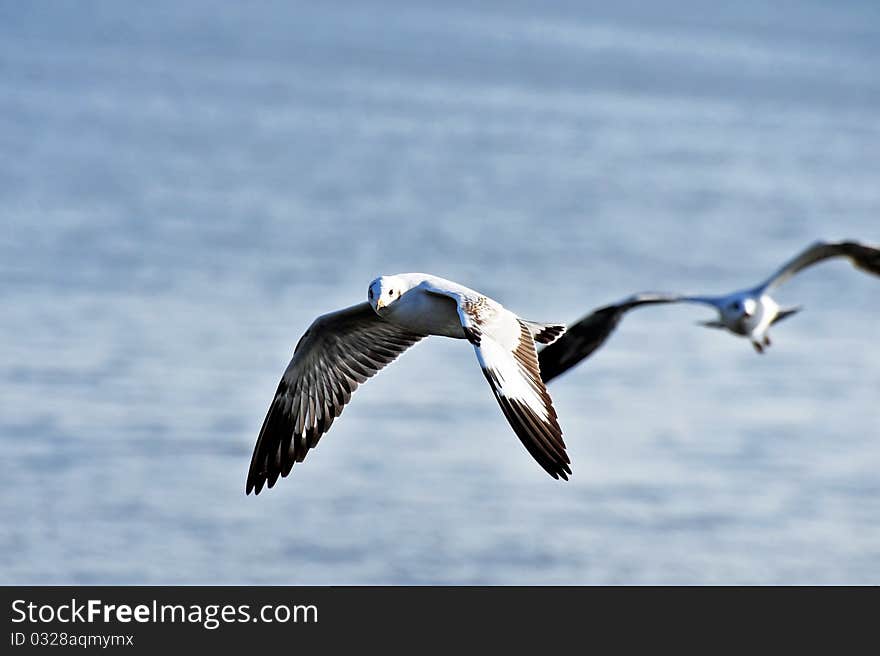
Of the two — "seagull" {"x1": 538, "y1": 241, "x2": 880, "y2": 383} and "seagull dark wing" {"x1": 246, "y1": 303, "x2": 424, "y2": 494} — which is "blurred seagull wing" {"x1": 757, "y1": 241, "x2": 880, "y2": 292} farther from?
"seagull dark wing" {"x1": 246, "y1": 303, "x2": 424, "y2": 494}

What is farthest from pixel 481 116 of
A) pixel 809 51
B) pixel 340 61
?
pixel 809 51

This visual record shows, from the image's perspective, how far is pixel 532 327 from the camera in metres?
9.86

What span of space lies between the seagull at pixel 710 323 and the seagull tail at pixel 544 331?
2.94m

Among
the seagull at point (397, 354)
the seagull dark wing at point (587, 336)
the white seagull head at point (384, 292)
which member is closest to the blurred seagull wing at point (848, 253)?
the seagull dark wing at point (587, 336)

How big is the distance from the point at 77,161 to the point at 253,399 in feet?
44.3

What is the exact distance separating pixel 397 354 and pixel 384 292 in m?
1.24

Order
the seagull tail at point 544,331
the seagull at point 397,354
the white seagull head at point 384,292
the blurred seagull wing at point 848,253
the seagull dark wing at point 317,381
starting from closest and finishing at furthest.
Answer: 1. the seagull at point 397,354
2. the white seagull head at point 384,292
3. the seagull tail at point 544,331
4. the seagull dark wing at point 317,381
5. the blurred seagull wing at point 848,253

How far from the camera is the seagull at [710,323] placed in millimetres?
13070

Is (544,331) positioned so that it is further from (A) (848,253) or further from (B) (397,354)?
(A) (848,253)

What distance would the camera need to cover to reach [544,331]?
9.94m

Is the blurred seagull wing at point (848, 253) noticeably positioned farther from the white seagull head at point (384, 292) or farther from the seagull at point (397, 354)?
the white seagull head at point (384, 292)

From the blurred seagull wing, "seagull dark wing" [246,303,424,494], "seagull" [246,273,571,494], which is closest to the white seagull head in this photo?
"seagull" [246,273,571,494]

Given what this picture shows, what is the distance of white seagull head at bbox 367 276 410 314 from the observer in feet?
31.9

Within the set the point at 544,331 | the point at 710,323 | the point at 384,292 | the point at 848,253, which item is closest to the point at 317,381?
the point at 384,292
